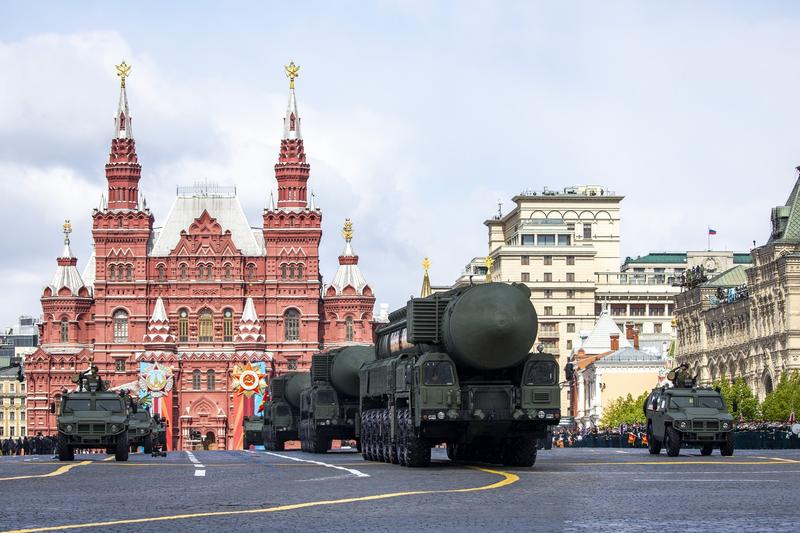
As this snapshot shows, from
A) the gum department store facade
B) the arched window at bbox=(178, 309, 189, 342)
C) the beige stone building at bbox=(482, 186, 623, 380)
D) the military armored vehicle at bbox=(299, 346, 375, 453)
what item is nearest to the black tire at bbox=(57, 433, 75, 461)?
the military armored vehicle at bbox=(299, 346, 375, 453)

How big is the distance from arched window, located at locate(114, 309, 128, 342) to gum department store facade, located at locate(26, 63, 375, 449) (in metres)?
0.09

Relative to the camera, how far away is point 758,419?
84.1 meters

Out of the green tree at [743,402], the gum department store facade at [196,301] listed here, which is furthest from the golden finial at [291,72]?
the green tree at [743,402]

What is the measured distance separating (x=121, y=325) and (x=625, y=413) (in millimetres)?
52308

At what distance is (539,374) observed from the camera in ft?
113

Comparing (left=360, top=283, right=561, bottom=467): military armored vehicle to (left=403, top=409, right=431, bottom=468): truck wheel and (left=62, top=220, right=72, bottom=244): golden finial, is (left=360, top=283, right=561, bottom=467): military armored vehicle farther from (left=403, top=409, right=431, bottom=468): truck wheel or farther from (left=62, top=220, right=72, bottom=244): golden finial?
(left=62, top=220, right=72, bottom=244): golden finial

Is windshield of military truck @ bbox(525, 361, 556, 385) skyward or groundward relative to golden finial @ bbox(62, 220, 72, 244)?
groundward

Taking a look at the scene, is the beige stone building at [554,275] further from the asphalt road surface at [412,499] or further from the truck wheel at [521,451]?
the asphalt road surface at [412,499]

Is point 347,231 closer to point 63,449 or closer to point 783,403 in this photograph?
point 783,403

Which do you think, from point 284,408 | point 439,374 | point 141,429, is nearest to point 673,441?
point 439,374

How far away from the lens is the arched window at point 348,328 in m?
149

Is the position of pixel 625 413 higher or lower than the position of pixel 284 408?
lower

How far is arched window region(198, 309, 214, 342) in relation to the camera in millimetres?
147750

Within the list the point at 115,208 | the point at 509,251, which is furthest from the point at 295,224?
the point at 509,251
